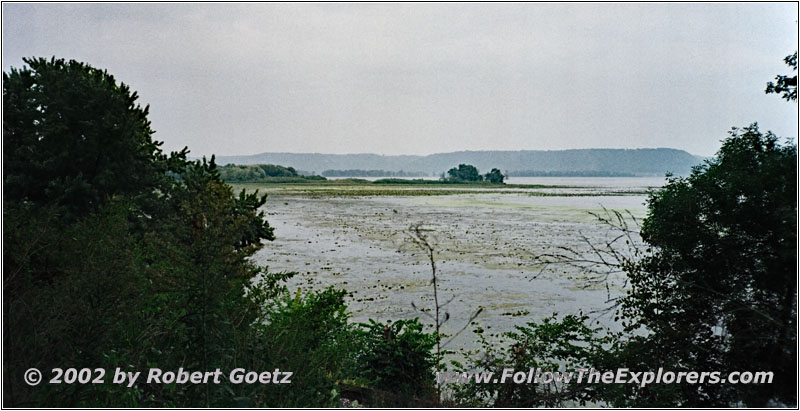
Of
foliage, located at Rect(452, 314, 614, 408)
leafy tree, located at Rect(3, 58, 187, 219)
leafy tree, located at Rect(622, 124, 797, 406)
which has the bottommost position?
foliage, located at Rect(452, 314, 614, 408)

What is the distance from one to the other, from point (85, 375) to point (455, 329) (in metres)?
7.40

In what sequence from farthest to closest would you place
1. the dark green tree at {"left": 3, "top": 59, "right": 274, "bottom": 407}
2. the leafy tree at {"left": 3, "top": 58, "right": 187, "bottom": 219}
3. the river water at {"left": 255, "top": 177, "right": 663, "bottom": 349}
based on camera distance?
the river water at {"left": 255, "top": 177, "right": 663, "bottom": 349} → the leafy tree at {"left": 3, "top": 58, "right": 187, "bottom": 219} → the dark green tree at {"left": 3, "top": 59, "right": 274, "bottom": 407}

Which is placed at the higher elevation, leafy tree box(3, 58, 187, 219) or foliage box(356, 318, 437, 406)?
leafy tree box(3, 58, 187, 219)

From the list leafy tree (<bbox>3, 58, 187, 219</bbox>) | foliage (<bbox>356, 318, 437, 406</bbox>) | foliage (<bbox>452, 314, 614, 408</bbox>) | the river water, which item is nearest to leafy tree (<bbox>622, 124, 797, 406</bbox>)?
foliage (<bbox>452, 314, 614, 408</bbox>)

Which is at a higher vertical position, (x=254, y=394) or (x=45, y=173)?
(x=45, y=173)

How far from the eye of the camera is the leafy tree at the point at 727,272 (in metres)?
6.97

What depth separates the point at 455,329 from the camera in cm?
1034

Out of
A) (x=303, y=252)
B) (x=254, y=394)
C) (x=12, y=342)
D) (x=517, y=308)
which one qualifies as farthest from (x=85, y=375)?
(x=303, y=252)

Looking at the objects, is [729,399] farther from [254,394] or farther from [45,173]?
[45,173]

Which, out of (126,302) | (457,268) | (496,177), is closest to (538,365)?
(126,302)

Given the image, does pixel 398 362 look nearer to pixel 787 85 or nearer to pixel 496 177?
pixel 787 85

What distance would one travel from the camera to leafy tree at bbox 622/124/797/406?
22.9ft

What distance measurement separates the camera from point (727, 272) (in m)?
8.12

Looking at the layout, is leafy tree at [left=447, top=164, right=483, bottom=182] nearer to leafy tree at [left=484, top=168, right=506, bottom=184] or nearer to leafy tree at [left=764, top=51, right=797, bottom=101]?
leafy tree at [left=484, top=168, right=506, bottom=184]
